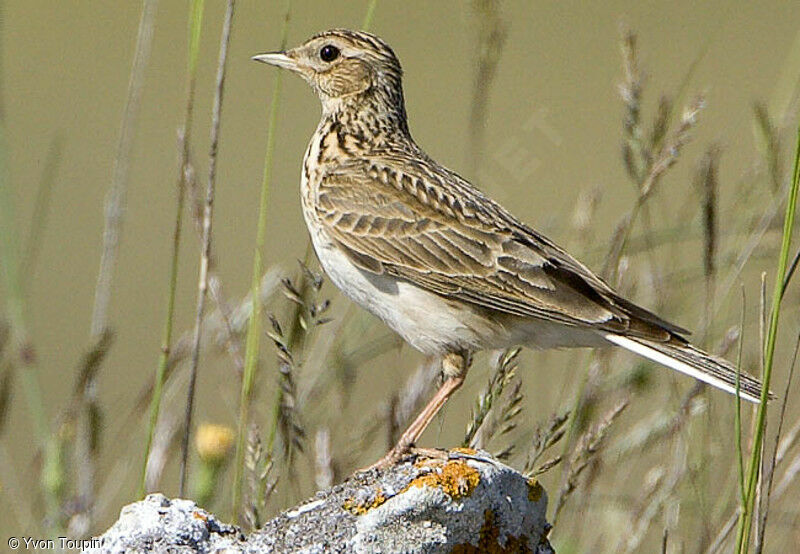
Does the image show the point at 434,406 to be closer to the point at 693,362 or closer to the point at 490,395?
the point at 490,395

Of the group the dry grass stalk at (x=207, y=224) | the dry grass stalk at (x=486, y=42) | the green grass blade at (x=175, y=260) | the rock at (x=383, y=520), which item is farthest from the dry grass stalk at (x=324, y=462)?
the dry grass stalk at (x=486, y=42)

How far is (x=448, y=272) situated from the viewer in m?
4.61

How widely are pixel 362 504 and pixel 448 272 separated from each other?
161cm

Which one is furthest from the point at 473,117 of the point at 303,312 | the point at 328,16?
the point at 328,16

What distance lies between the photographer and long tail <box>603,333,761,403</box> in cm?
378

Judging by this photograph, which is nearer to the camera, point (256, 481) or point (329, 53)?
point (256, 481)

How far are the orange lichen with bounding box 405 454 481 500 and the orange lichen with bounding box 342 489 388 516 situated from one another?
2.7 inches

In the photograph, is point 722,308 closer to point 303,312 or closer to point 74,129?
point 303,312

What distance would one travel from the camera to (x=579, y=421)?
14.6ft

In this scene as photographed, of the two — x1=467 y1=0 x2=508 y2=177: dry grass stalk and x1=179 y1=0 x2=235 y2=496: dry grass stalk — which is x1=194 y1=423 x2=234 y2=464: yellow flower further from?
Answer: x1=467 y1=0 x2=508 y2=177: dry grass stalk

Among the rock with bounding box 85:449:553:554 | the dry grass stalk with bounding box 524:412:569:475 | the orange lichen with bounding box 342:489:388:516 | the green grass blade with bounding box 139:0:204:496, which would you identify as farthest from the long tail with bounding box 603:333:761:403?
the green grass blade with bounding box 139:0:204:496

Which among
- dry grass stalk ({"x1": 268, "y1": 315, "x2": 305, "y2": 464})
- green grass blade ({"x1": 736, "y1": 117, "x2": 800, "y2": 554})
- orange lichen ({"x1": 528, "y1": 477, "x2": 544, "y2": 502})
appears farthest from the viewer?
dry grass stalk ({"x1": 268, "y1": 315, "x2": 305, "y2": 464})

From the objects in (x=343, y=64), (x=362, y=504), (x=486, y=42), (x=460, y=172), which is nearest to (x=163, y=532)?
(x=362, y=504)

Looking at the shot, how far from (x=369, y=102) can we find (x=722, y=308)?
1614 millimetres
